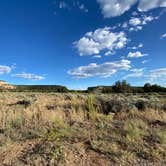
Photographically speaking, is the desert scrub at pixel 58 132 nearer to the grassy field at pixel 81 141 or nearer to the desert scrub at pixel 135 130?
the grassy field at pixel 81 141

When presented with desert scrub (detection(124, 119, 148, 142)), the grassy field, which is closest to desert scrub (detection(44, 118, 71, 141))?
the grassy field

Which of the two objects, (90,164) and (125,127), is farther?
(125,127)

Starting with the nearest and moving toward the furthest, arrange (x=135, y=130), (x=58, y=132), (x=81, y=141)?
(x=81, y=141)
(x=135, y=130)
(x=58, y=132)

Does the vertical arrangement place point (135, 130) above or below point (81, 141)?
above

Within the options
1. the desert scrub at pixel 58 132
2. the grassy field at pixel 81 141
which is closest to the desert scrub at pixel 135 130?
the grassy field at pixel 81 141

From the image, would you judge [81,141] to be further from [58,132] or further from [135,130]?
[135,130]

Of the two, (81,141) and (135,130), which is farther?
(135,130)

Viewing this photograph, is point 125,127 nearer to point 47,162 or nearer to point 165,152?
point 165,152

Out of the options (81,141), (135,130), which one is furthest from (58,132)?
(135,130)

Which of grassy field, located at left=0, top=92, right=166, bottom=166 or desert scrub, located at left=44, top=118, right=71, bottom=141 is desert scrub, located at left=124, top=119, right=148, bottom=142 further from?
desert scrub, located at left=44, top=118, right=71, bottom=141

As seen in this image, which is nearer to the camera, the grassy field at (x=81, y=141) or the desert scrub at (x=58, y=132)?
the grassy field at (x=81, y=141)

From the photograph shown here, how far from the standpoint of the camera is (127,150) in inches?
224

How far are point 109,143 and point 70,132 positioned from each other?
1245 mm

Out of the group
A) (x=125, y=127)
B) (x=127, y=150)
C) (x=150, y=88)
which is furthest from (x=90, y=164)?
(x=150, y=88)
